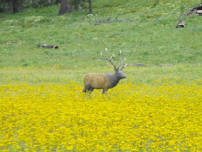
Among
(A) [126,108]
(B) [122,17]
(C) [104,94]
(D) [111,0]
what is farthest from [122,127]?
(D) [111,0]

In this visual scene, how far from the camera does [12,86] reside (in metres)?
18.5

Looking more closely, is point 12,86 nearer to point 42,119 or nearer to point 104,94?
point 104,94

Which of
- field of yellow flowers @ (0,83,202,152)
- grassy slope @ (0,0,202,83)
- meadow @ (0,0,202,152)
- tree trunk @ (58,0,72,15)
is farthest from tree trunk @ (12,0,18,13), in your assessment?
field of yellow flowers @ (0,83,202,152)

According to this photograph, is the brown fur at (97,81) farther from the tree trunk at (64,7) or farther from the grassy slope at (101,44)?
→ the tree trunk at (64,7)

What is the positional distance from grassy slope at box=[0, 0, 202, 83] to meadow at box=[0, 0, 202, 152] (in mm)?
80

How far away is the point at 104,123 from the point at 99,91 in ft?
25.9

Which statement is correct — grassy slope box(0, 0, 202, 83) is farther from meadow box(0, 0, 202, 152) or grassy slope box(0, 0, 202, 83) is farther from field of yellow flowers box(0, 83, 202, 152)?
field of yellow flowers box(0, 83, 202, 152)

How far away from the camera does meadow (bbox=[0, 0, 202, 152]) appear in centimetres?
800

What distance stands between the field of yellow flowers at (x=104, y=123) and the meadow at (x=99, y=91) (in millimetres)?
22

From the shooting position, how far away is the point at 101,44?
38844 millimetres

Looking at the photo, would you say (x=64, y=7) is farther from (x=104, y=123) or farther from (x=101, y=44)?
(x=104, y=123)

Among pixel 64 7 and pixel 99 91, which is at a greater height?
pixel 99 91

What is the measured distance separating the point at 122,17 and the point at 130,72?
96.6 feet

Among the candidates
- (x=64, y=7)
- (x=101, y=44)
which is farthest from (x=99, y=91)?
(x=64, y=7)
